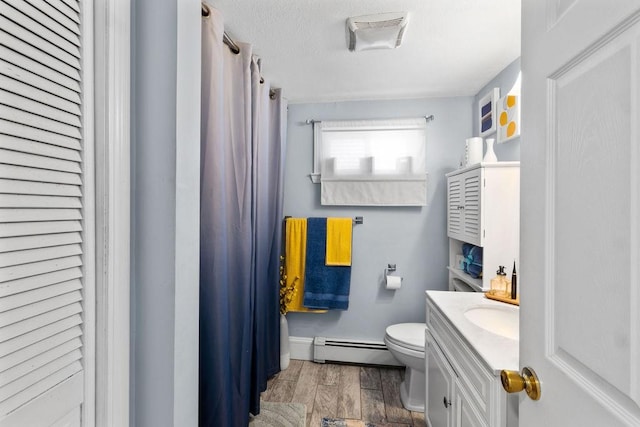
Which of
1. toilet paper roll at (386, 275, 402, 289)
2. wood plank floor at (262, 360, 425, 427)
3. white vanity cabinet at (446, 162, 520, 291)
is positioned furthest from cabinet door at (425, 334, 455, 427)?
toilet paper roll at (386, 275, 402, 289)

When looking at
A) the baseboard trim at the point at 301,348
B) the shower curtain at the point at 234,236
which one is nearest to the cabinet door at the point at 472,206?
the shower curtain at the point at 234,236

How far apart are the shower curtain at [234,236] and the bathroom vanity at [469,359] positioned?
0.95 meters

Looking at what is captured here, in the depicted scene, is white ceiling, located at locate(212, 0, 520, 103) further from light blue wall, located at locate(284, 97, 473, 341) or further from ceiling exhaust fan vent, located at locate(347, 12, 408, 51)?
light blue wall, located at locate(284, 97, 473, 341)

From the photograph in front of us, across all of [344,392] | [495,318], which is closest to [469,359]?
[495,318]

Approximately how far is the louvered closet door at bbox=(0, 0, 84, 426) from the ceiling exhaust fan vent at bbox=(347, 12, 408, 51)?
1198 millimetres

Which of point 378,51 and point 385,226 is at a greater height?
point 378,51

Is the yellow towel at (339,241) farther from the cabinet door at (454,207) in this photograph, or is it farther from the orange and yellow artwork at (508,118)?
the orange and yellow artwork at (508,118)

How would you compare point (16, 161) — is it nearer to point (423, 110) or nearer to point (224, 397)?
point (224, 397)

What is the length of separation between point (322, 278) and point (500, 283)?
1.28 meters

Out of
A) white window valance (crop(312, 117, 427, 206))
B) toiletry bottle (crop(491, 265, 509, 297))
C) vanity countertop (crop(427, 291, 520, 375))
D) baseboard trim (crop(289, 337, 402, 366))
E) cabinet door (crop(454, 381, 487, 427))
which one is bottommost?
baseboard trim (crop(289, 337, 402, 366))

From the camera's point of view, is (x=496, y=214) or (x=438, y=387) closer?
(x=438, y=387)

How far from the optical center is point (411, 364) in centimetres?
193

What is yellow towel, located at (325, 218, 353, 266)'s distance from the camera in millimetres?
2479

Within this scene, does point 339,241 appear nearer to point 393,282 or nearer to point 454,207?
point 393,282
